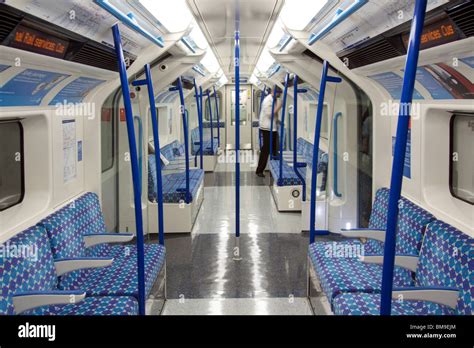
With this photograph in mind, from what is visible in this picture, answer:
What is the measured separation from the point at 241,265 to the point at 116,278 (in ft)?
6.25

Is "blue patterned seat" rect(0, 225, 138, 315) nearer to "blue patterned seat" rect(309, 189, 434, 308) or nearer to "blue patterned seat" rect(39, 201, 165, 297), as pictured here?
"blue patterned seat" rect(39, 201, 165, 297)

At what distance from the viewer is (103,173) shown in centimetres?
523

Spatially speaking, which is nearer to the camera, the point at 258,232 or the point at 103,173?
the point at 103,173

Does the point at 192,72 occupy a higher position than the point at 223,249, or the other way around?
the point at 192,72

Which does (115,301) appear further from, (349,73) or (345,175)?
(345,175)

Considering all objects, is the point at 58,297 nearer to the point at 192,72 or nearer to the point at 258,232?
the point at 258,232

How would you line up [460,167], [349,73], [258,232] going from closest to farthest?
[460,167], [349,73], [258,232]

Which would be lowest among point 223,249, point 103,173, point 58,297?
point 223,249

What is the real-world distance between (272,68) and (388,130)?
5138 mm

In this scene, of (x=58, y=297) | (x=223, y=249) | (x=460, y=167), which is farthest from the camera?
(x=223, y=249)

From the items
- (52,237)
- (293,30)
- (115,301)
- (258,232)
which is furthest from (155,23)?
(258,232)

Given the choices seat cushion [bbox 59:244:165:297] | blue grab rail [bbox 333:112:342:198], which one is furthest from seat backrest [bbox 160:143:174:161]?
seat cushion [bbox 59:244:165:297]

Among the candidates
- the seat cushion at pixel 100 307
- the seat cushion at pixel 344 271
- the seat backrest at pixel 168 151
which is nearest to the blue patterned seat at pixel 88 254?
the seat cushion at pixel 100 307

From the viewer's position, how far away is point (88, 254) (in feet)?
13.6
